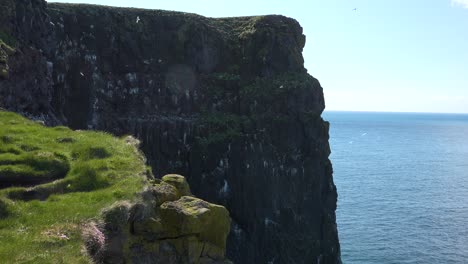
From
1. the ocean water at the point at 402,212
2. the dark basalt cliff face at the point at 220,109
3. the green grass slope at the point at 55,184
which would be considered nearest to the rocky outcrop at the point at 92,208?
the green grass slope at the point at 55,184

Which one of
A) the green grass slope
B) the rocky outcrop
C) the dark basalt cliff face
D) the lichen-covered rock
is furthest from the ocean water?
the green grass slope

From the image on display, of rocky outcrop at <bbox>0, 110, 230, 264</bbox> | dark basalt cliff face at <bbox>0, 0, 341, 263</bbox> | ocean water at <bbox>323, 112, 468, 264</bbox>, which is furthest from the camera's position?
ocean water at <bbox>323, 112, 468, 264</bbox>

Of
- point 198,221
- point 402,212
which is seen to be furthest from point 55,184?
point 402,212

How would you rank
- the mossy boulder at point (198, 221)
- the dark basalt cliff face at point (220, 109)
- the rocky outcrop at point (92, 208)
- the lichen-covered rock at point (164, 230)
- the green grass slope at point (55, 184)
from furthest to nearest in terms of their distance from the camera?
the dark basalt cliff face at point (220, 109), the mossy boulder at point (198, 221), the lichen-covered rock at point (164, 230), the rocky outcrop at point (92, 208), the green grass slope at point (55, 184)

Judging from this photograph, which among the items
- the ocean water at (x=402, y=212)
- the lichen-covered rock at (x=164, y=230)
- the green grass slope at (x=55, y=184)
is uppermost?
the green grass slope at (x=55, y=184)

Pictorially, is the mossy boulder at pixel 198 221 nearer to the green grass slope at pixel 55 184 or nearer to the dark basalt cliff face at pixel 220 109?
the green grass slope at pixel 55 184

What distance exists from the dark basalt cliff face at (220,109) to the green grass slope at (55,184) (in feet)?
122

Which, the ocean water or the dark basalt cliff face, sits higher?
the dark basalt cliff face

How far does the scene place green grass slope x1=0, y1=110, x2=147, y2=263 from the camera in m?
14.2

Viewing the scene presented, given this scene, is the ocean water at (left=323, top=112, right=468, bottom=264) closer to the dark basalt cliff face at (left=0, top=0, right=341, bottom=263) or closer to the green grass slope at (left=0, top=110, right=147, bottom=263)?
the dark basalt cliff face at (left=0, top=0, right=341, bottom=263)

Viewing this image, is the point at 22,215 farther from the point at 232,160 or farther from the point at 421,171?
the point at 421,171

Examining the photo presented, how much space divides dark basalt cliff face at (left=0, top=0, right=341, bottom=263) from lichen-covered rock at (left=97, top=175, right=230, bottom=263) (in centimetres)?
4163

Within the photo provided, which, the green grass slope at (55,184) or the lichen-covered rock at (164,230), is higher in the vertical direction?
the green grass slope at (55,184)

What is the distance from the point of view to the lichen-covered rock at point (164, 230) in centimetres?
1647
